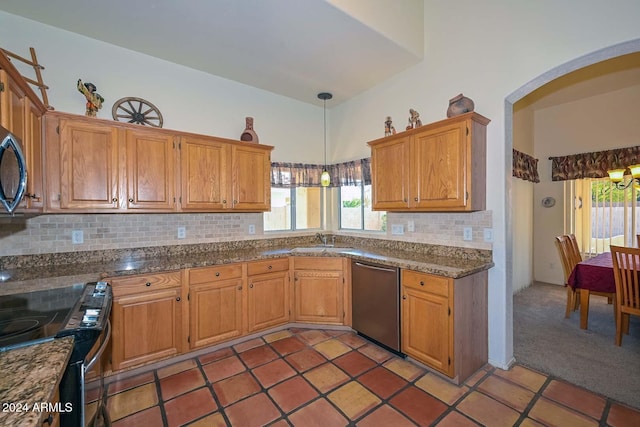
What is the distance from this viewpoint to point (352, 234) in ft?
12.8

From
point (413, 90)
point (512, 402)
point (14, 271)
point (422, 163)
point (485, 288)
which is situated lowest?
point (512, 402)

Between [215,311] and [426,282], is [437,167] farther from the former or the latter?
[215,311]

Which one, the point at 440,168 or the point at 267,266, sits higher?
the point at 440,168

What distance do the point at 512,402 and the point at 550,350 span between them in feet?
3.53

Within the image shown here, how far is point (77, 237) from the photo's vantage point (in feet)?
8.05

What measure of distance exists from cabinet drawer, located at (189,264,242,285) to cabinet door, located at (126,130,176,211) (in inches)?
26.5

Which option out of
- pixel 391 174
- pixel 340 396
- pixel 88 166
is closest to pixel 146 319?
pixel 88 166

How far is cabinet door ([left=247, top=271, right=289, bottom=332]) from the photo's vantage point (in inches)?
112

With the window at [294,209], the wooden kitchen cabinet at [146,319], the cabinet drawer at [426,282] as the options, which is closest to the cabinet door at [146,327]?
the wooden kitchen cabinet at [146,319]

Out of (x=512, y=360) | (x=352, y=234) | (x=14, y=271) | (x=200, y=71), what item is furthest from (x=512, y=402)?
(x=200, y=71)

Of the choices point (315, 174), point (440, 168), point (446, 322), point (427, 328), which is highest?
point (315, 174)

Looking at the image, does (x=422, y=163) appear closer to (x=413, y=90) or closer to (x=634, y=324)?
(x=413, y=90)

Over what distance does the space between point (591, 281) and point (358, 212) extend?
268cm

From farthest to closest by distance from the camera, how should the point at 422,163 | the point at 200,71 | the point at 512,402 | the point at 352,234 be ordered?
the point at 352,234 → the point at 200,71 → the point at 422,163 → the point at 512,402
